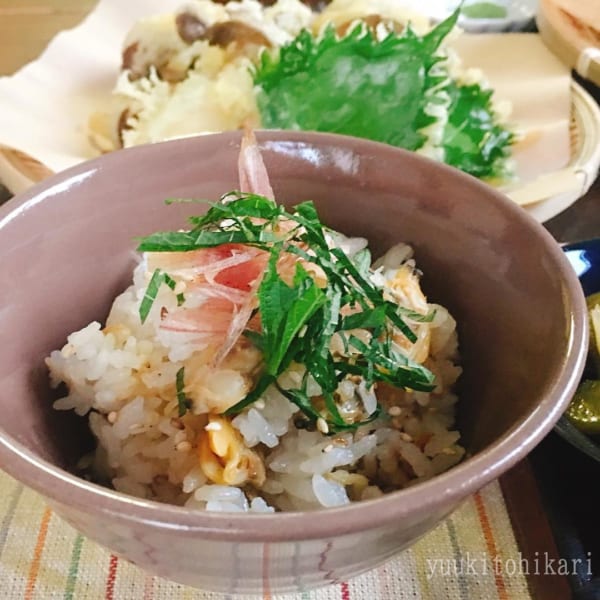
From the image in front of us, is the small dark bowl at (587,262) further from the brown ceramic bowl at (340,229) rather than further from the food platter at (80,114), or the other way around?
the brown ceramic bowl at (340,229)

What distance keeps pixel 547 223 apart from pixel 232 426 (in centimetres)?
111

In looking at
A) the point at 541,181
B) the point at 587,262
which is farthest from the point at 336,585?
the point at 541,181

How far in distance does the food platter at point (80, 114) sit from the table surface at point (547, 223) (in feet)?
0.24

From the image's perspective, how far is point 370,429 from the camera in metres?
0.87

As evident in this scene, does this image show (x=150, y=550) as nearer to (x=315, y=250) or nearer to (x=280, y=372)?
(x=280, y=372)

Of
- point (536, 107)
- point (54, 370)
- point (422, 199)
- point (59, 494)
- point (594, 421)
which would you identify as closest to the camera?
point (59, 494)

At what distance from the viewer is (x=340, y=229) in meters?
1.06

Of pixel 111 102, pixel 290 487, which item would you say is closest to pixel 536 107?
pixel 111 102

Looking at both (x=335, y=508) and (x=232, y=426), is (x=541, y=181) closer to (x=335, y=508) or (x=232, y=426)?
(x=232, y=426)

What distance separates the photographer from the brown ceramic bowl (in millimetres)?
621

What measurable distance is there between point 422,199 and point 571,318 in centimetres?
28

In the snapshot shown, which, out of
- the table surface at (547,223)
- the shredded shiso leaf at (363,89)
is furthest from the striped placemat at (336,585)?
the shredded shiso leaf at (363,89)

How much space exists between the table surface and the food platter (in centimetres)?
7

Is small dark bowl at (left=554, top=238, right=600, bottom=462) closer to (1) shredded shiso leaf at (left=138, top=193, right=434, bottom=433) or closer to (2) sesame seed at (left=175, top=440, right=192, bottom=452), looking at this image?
(1) shredded shiso leaf at (left=138, top=193, right=434, bottom=433)
